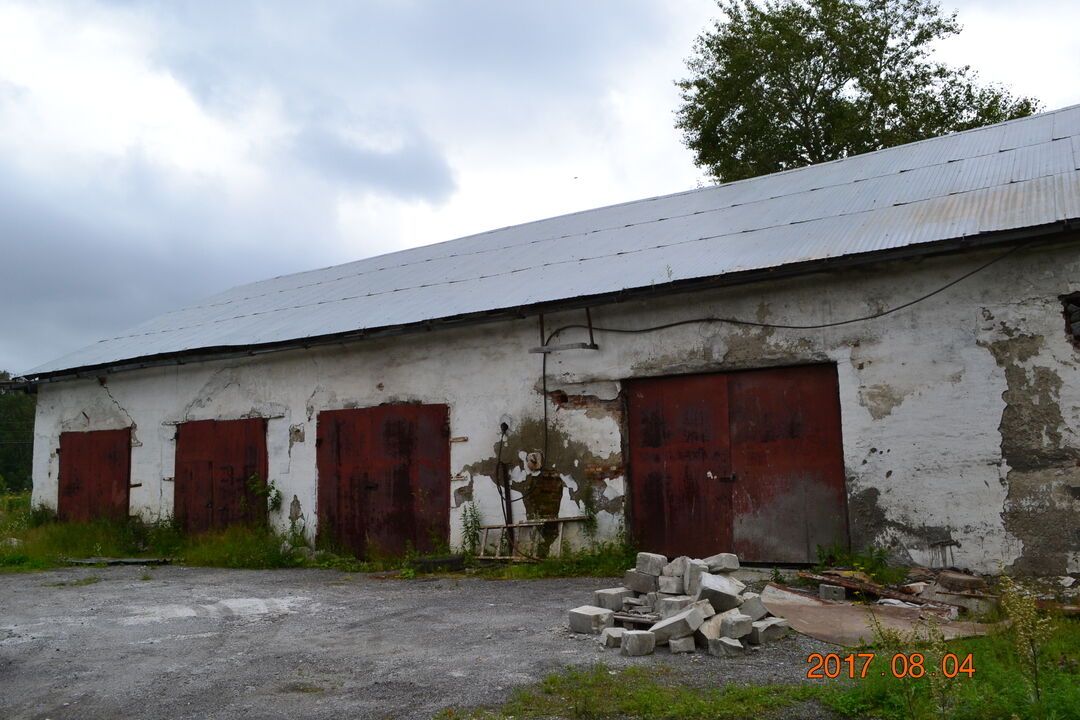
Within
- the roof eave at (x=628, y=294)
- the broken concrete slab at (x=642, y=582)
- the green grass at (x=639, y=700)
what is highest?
the roof eave at (x=628, y=294)

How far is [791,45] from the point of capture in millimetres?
20391

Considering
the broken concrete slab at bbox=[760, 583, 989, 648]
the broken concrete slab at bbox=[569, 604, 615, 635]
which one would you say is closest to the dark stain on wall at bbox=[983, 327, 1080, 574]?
the broken concrete slab at bbox=[760, 583, 989, 648]

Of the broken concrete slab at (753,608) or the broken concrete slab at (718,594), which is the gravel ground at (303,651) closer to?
the broken concrete slab at (753,608)

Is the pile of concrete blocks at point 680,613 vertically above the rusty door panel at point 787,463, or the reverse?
the rusty door panel at point 787,463

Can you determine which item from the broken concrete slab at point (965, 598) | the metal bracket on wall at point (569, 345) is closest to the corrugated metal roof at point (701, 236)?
the metal bracket on wall at point (569, 345)

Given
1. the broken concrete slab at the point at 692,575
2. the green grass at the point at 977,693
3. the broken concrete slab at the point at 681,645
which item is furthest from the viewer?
the broken concrete slab at the point at 692,575

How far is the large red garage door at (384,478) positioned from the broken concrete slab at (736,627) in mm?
5369

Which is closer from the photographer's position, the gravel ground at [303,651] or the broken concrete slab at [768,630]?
the gravel ground at [303,651]

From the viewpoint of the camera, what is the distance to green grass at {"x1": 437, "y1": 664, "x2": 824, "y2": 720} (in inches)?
153

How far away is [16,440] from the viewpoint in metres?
42.4

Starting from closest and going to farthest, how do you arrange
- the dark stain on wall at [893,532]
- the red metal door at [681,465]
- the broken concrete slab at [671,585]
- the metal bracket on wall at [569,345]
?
the broken concrete slab at [671,585]
the dark stain on wall at [893,532]
the red metal door at [681,465]
the metal bracket on wall at [569,345]

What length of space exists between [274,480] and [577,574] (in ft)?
16.1

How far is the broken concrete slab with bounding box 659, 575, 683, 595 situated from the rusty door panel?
2.53 metres

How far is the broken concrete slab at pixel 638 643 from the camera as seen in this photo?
5020 mm
